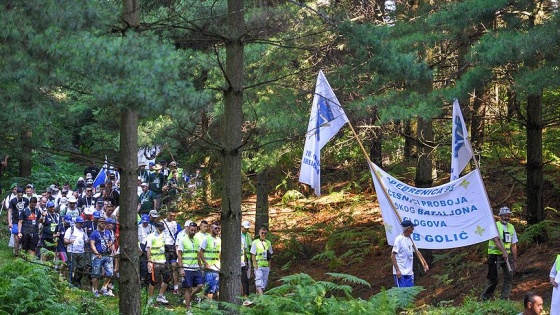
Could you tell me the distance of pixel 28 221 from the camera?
21797 millimetres

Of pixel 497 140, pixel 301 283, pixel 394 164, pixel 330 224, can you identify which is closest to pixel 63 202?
pixel 330 224

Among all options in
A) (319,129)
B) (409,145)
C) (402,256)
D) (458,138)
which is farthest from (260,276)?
(409,145)

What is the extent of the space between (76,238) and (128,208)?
8.62 meters

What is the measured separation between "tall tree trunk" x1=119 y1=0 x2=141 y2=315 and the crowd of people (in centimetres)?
237

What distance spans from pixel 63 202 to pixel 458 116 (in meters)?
13.0

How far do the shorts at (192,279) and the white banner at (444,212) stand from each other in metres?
4.44

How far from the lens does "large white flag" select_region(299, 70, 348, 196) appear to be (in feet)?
43.2

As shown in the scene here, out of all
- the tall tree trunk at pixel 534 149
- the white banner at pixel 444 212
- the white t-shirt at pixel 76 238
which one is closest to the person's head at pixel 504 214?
the white banner at pixel 444 212

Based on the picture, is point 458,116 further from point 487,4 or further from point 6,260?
point 6,260

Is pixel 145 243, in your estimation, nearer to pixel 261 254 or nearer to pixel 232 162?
pixel 261 254

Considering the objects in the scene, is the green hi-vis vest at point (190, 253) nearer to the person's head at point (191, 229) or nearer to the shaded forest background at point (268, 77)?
the person's head at point (191, 229)

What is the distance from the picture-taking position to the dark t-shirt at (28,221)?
21734 millimetres

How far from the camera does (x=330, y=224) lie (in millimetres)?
25031

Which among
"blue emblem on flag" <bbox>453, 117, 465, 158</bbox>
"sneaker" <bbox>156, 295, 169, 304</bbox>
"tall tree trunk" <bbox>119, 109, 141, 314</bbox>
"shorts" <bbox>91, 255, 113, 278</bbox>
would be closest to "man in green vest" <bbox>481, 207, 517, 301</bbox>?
"blue emblem on flag" <bbox>453, 117, 465, 158</bbox>
